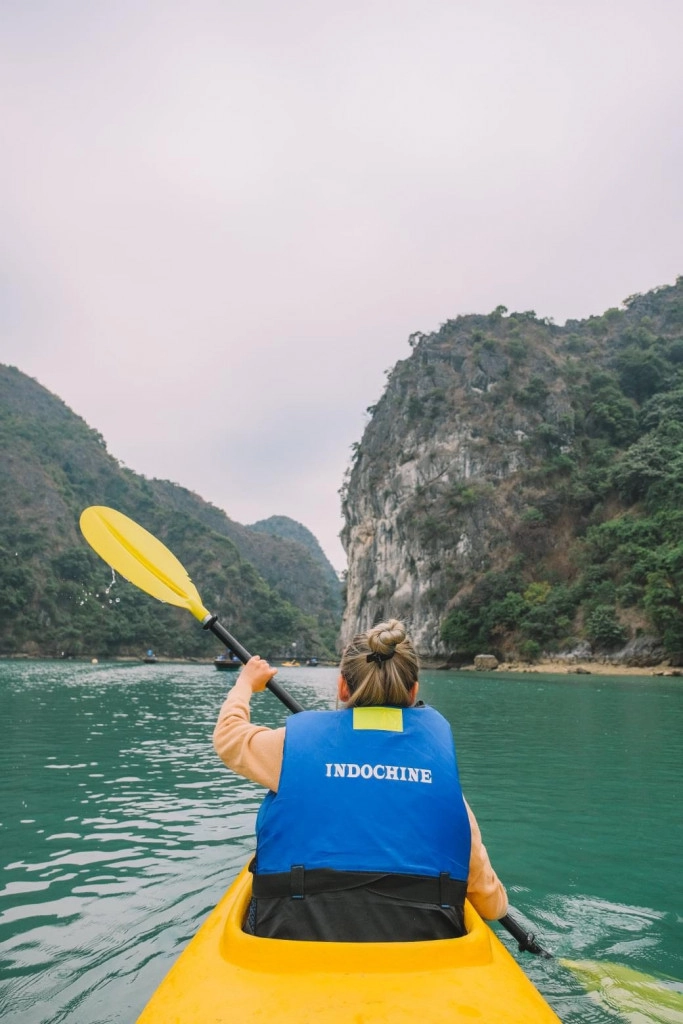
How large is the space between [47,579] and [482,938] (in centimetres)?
8539

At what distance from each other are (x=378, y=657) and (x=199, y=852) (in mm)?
4089

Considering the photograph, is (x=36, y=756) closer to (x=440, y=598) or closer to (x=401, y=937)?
(x=401, y=937)

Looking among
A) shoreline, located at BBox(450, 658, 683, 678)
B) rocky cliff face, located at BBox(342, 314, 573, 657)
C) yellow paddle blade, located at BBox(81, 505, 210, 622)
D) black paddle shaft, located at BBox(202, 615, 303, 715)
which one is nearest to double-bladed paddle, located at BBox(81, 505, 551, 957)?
yellow paddle blade, located at BBox(81, 505, 210, 622)

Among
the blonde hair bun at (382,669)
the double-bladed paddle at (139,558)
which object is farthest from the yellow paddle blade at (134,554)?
the blonde hair bun at (382,669)

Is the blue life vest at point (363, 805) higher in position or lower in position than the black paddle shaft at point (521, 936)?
higher

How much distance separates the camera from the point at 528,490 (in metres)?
55.7

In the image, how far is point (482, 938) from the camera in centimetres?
204

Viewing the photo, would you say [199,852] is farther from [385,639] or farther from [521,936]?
[385,639]

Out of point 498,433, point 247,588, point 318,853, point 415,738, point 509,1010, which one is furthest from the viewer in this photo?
point 247,588

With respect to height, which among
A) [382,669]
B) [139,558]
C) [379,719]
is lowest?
[379,719]

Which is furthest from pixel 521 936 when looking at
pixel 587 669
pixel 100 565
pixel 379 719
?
pixel 100 565

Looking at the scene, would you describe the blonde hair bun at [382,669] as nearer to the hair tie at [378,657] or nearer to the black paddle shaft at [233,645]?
the hair tie at [378,657]

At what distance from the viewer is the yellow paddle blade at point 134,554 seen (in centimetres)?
428

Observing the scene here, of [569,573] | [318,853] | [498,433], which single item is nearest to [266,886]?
[318,853]
